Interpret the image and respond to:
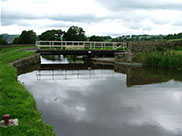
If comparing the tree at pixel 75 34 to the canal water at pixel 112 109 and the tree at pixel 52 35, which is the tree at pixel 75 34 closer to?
the tree at pixel 52 35

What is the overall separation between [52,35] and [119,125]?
6178 cm

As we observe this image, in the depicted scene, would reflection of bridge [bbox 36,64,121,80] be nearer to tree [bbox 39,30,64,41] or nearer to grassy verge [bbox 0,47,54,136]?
grassy verge [bbox 0,47,54,136]

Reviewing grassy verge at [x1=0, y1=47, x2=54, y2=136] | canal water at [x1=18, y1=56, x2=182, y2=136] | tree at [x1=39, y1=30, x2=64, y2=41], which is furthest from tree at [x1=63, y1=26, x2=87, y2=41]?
grassy verge at [x1=0, y1=47, x2=54, y2=136]

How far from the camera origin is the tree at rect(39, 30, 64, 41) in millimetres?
66181

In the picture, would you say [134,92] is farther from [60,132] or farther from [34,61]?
[34,61]

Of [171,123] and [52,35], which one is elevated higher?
[52,35]

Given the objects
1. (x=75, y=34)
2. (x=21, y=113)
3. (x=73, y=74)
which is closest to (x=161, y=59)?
(x=73, y=74)

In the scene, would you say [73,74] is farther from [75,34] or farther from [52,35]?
[52,35]

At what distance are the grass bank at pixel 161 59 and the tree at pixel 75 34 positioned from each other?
4036 cm

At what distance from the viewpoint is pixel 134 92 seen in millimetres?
12523

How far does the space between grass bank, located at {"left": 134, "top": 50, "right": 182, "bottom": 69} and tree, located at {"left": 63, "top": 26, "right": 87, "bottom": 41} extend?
132 feet

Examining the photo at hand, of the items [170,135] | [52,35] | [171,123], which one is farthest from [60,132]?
[52,35]

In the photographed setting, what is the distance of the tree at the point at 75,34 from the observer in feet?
210

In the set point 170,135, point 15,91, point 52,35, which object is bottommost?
point 170,135
